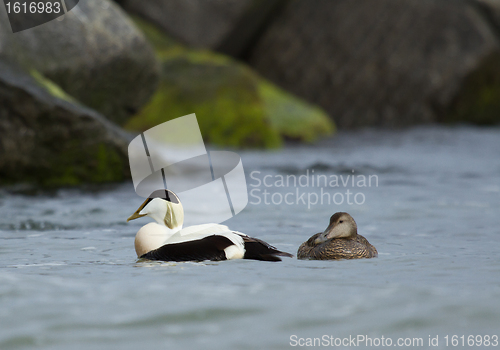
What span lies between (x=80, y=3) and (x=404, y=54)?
1177cm

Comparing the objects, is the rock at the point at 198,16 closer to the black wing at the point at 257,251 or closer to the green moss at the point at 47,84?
the green moss at the point at 47,84

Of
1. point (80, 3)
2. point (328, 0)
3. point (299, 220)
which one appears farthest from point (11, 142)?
point (328, 0)

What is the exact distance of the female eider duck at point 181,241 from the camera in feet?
14.6

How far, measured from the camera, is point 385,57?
1986 centimetres

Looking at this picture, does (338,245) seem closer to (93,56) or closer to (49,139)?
(49,139)

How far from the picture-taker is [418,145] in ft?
48.4

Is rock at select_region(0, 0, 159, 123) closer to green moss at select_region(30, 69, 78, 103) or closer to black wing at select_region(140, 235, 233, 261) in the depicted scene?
green moss at select_region(30, 69, 78, 103)

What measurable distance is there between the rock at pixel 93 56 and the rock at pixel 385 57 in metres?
9.56

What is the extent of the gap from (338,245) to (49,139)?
4918mm

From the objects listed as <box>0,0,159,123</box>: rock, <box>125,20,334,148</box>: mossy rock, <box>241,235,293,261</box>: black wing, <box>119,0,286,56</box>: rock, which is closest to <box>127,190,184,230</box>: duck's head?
<box>241,235,293,261</box>: black wing

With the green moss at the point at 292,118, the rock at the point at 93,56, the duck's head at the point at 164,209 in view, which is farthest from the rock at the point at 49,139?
the green moss at the point at 292,118

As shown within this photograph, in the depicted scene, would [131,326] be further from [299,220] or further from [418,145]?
[418,145]

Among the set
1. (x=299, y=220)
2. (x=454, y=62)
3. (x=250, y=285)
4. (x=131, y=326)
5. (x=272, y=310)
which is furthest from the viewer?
(x=454, y=62)

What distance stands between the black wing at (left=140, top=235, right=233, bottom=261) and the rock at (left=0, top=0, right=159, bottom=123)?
5.40m
